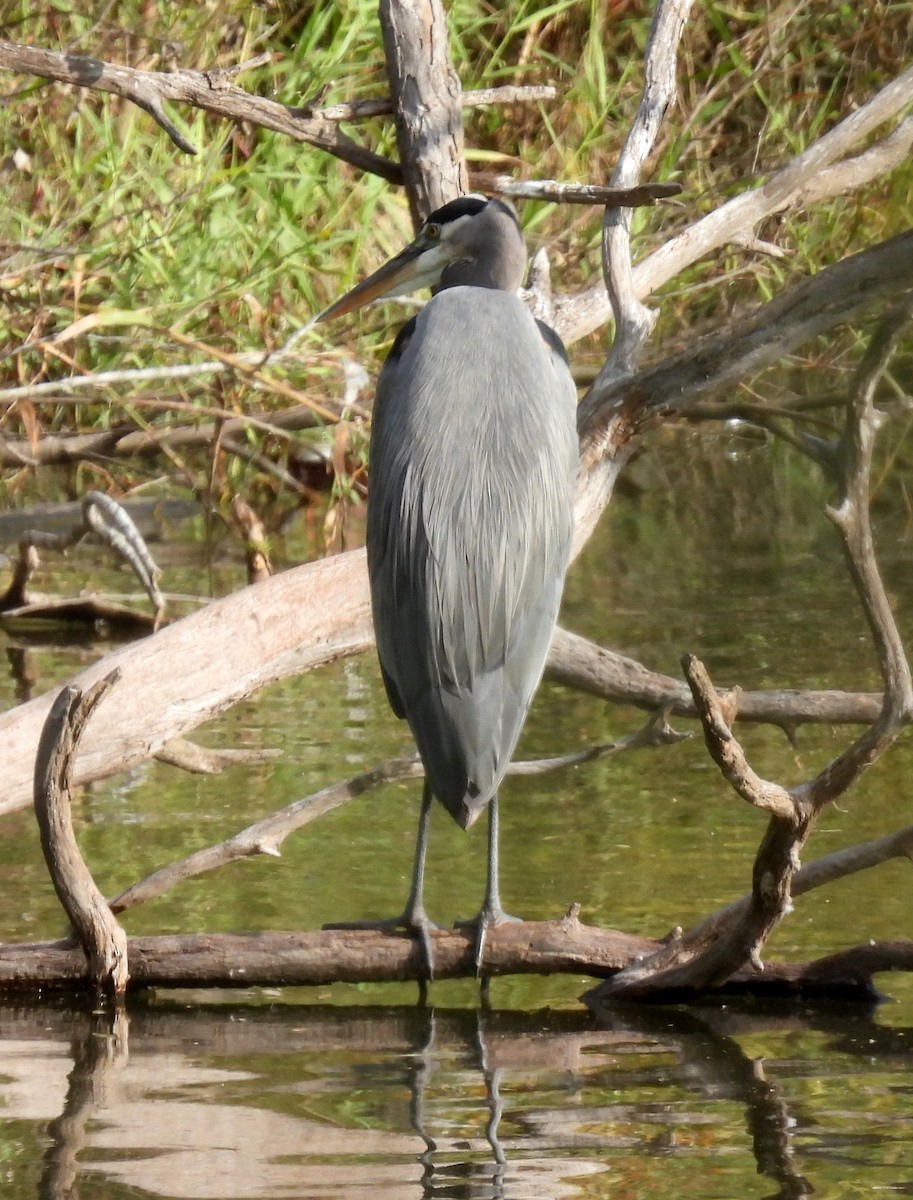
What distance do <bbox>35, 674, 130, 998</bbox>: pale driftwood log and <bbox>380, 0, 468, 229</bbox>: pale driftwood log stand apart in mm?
1758

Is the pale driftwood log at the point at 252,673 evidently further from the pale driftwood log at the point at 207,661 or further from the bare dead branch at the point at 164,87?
the bare dead branch at the point at 164,87

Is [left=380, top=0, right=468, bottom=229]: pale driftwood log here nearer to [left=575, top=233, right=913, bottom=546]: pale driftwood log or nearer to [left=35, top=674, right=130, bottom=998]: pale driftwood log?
[left=575, top=233, right=913, bottom=546]: pale driftwood log

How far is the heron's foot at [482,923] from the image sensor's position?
3.18 metres

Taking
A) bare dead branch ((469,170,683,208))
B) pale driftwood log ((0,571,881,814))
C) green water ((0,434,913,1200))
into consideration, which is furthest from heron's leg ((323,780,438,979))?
bare dead branch ((469,170,683,208))

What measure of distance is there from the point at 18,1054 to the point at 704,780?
212cm

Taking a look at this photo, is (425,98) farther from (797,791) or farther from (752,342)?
(797,791)

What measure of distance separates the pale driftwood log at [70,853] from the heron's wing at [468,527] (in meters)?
0.55

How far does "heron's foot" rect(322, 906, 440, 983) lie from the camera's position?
3.20m

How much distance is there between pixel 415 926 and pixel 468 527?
2.17 feet

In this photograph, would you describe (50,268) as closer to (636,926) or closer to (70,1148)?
(636,926)

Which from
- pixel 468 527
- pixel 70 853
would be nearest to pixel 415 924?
pixel 70 853

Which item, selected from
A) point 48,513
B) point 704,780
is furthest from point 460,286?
point 48,513

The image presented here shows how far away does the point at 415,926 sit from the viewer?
3221mm

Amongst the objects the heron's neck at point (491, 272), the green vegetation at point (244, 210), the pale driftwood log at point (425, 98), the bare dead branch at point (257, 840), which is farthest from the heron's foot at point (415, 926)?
the green vegetation at point (244, 210)
